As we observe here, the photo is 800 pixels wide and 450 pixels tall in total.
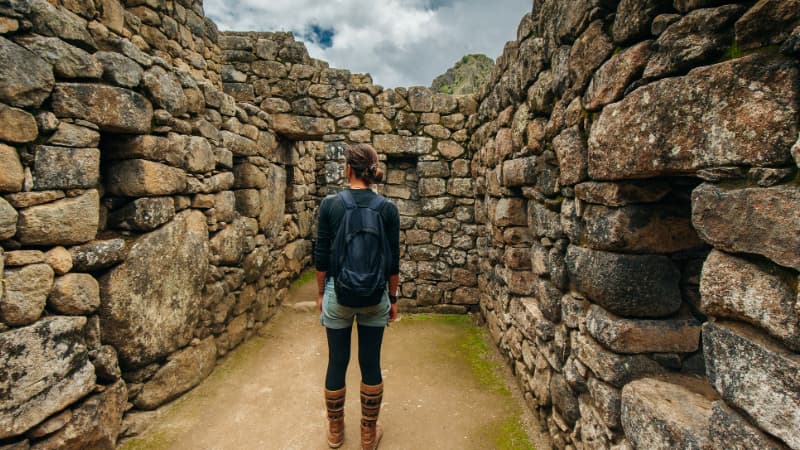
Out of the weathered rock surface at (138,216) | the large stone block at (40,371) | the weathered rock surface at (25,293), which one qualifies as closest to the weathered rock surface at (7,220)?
the weathered rock surface at (25,293)

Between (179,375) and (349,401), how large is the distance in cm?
155

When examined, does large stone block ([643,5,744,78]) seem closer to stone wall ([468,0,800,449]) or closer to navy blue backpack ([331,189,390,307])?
stone wall ([468,0,800,449])

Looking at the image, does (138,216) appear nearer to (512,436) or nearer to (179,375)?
(179,375)

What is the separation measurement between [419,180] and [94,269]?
398cm

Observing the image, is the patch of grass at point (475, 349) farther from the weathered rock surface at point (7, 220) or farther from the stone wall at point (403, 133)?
the weathered rock surface at point (7, 220)

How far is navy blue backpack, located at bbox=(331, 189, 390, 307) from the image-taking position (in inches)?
89.7

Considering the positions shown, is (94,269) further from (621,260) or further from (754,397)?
(754,397)

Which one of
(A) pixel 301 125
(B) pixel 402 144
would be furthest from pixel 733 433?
(A) pixel 301 125

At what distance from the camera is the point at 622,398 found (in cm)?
181

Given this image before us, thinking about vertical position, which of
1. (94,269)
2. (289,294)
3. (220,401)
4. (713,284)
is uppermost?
(713,284)

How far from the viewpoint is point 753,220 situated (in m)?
1.10

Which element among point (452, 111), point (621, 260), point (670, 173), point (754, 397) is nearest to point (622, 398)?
point (621, 260)

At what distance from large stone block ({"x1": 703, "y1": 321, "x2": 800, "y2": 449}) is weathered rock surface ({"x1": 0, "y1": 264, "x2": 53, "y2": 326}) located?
3.32 m

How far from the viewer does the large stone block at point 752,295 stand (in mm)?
1016
